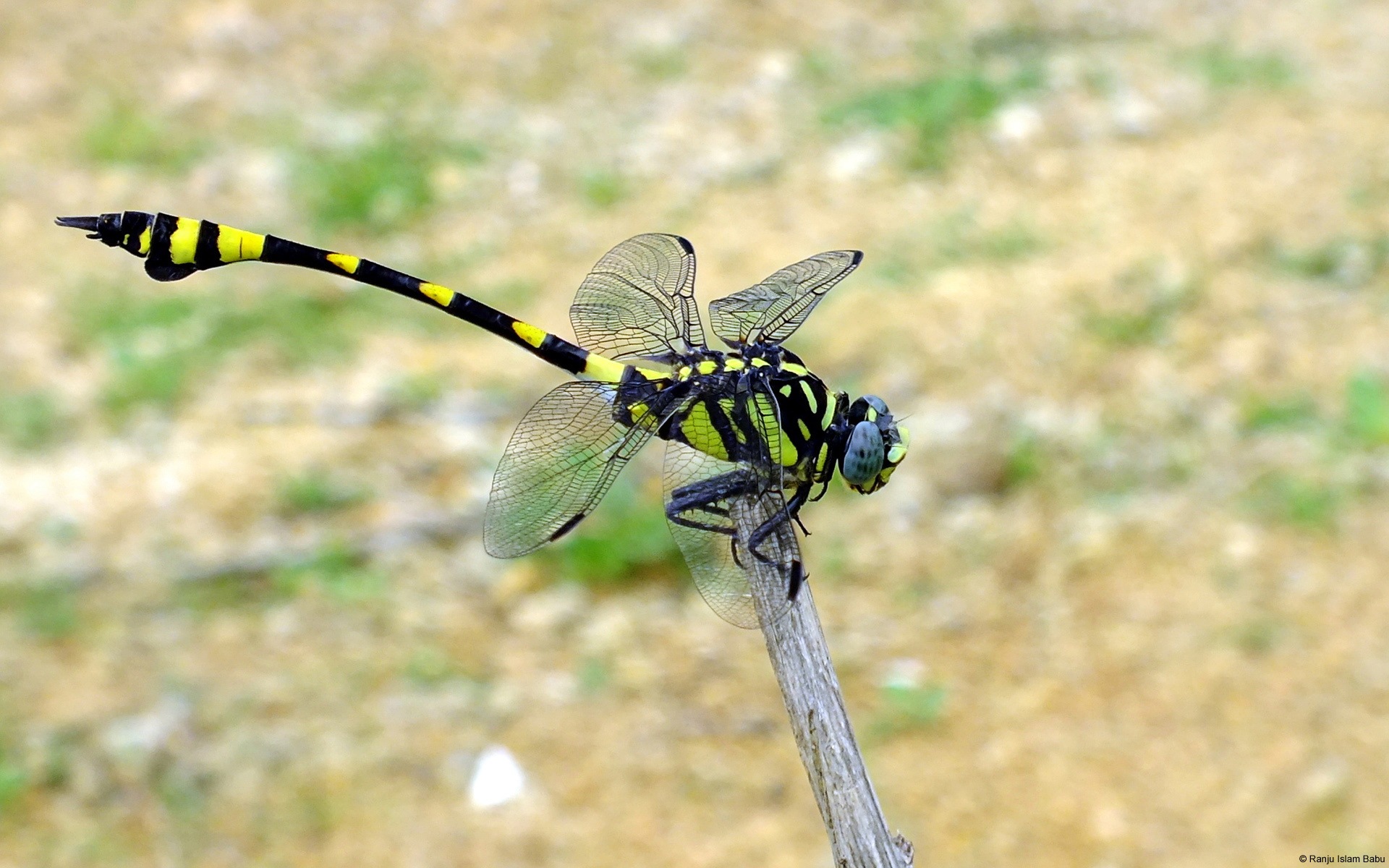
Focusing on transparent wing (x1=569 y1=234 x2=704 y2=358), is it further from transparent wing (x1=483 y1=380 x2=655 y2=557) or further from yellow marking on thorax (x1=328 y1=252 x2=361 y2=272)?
yellow marking on thorax (x1=328 y1=252 x2=361 y2=272)

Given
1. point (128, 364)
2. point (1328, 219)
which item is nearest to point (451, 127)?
point (128, 364)

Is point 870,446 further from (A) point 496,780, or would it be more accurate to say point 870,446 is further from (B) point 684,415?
(A) point 496,780

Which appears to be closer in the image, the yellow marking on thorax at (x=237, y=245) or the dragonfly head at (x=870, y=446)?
the dragonfly head at (x=870, y=446)

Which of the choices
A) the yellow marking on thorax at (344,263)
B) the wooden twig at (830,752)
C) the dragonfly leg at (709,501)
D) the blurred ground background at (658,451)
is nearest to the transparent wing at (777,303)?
the dragonfly leg at (709,501)

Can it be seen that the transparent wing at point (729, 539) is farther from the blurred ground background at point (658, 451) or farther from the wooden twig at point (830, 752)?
the blurred ground background at point (658, 451)

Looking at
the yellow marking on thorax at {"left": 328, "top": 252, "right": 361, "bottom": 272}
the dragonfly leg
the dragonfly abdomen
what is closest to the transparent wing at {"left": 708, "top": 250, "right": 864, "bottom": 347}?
the dragonfly abdomen
